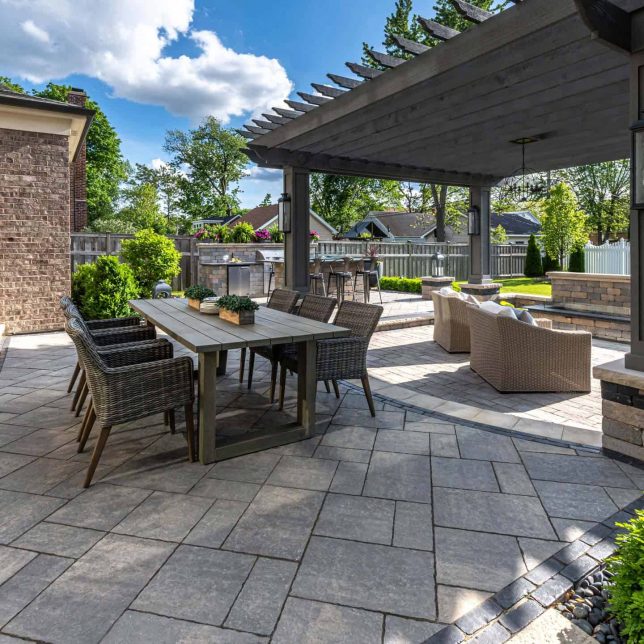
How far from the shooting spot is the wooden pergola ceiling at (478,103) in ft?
10.7

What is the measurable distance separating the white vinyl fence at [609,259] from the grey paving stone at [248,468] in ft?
26.6

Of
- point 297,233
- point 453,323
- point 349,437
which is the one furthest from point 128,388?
point 297,233

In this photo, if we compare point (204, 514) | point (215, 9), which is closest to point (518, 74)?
point (204, 514)

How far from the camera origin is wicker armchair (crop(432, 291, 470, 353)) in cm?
566

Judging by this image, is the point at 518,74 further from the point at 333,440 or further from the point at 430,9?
the point at 430,9

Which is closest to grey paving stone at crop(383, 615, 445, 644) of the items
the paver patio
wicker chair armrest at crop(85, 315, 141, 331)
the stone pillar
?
the paver patio

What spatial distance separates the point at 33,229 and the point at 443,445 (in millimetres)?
6373

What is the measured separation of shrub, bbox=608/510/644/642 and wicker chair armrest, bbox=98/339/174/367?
2.67 m

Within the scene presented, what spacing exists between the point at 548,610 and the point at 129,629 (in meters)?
1.39

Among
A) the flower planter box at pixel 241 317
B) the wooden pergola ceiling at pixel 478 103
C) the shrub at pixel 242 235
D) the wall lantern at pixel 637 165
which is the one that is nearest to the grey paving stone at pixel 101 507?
the flower planter box at pixel 241 317

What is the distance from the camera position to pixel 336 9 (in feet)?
31.6

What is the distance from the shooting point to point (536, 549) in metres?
1.99

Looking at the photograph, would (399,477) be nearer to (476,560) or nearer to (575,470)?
(476,560)

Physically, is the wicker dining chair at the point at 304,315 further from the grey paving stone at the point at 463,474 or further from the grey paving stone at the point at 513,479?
the grey paving stone at the point at 513,479
